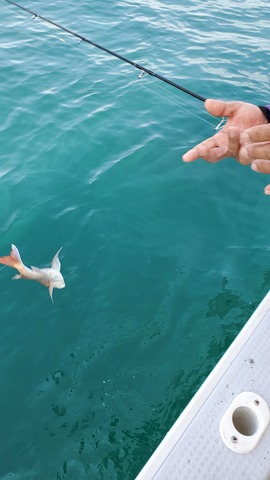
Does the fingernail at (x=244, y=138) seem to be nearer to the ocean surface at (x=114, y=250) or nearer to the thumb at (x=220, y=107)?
the thumb at (x=220, y=107)

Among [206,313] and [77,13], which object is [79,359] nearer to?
[206,313]

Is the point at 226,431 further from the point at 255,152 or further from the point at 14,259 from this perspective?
the point at 14,259

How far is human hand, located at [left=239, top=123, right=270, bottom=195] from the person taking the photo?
7.41 ft

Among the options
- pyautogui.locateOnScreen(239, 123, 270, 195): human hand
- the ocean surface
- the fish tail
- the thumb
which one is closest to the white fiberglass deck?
pyautogui.locateOnScreen(239, 123, 270, 195): human hand

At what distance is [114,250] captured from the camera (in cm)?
515

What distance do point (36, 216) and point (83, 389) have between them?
2666 mm

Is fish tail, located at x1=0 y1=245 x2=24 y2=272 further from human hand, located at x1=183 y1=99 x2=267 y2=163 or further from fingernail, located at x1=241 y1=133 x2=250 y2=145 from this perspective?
fingernail, located at x1=241 y1=133 x2=250 y2=145

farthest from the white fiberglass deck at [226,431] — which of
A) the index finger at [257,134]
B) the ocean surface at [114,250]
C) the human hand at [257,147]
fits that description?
the ocean surface at [114,250]

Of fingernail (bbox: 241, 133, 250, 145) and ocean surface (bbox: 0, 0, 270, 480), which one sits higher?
fingernail (bbox: 241, 133, 250, 145)

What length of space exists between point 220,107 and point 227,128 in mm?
161

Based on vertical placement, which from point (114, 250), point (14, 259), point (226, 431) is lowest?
point (114, 250)

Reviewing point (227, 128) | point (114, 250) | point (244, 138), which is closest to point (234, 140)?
point (244, 138)

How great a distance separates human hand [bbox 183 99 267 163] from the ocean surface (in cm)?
222

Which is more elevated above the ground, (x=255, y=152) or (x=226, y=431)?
(x=255, y=152)
